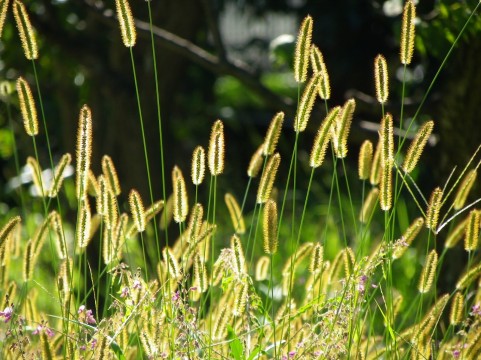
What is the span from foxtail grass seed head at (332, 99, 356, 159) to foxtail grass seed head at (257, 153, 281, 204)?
0.13 meters

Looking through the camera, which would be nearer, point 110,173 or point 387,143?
point 387,143

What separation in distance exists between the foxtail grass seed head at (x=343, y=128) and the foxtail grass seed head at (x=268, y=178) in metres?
0.13

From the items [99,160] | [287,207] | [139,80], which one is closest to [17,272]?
[99,160]

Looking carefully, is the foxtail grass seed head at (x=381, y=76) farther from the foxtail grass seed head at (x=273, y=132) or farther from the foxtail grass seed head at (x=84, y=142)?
the foxtail grass seed head at (x=84, y=142)

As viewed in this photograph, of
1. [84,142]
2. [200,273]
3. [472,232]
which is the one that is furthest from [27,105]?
[472,232]

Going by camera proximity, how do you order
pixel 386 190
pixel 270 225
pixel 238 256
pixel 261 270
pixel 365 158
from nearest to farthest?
pixel 270 225 < pixel 386 190 < pixel 238 256 < pixel 365 158 < pixel 261 270

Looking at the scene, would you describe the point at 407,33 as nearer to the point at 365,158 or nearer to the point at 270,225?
the point at 365,158

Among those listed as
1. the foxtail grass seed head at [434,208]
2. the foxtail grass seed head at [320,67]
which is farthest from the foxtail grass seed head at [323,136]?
the foxtail grass seed head at [434,208]

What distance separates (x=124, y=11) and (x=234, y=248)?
1.78ft

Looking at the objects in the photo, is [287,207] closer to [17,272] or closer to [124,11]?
[17,272]

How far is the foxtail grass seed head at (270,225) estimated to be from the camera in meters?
1.82

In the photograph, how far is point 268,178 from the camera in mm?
2006

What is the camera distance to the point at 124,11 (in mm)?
1920

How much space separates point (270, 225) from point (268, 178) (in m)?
0.18
